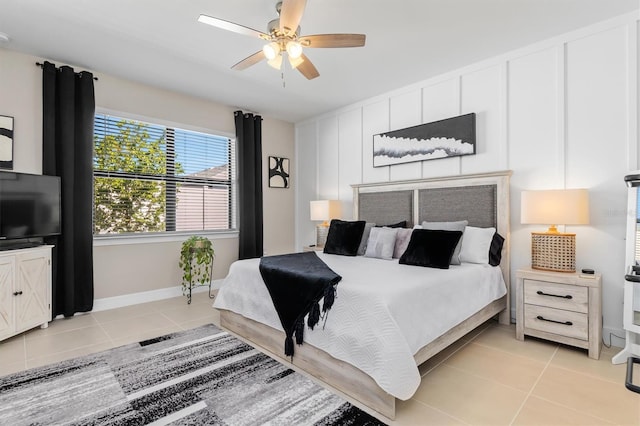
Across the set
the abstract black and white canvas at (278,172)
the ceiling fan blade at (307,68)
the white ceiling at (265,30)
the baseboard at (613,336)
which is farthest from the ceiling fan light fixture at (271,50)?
the baseboard at (613,336)

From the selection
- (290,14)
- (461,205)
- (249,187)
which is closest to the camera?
(290,14)

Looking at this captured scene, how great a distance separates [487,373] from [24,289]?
4001 millimetres

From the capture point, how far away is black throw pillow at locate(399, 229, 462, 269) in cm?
284

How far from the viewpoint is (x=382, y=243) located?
11.6 feet

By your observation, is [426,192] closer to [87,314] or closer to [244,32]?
[244,32]

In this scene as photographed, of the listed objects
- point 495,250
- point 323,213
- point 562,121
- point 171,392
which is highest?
point 562,121

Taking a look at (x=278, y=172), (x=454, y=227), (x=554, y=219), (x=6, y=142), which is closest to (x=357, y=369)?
(x=454, y=227)

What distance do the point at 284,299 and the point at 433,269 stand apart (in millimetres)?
1275

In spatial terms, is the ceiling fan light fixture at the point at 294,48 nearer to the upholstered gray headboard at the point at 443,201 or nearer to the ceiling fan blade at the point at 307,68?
→ the ceiling fan blade at the point at 307,68

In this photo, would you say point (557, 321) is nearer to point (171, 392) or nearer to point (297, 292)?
point (297, 292)

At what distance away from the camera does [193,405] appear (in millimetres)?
1951

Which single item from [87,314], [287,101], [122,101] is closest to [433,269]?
[287,101]

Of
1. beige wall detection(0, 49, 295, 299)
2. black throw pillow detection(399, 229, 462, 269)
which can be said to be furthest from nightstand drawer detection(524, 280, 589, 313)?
beige wall detection(0, 49, 295, 299)

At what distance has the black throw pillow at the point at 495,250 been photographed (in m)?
3.20
